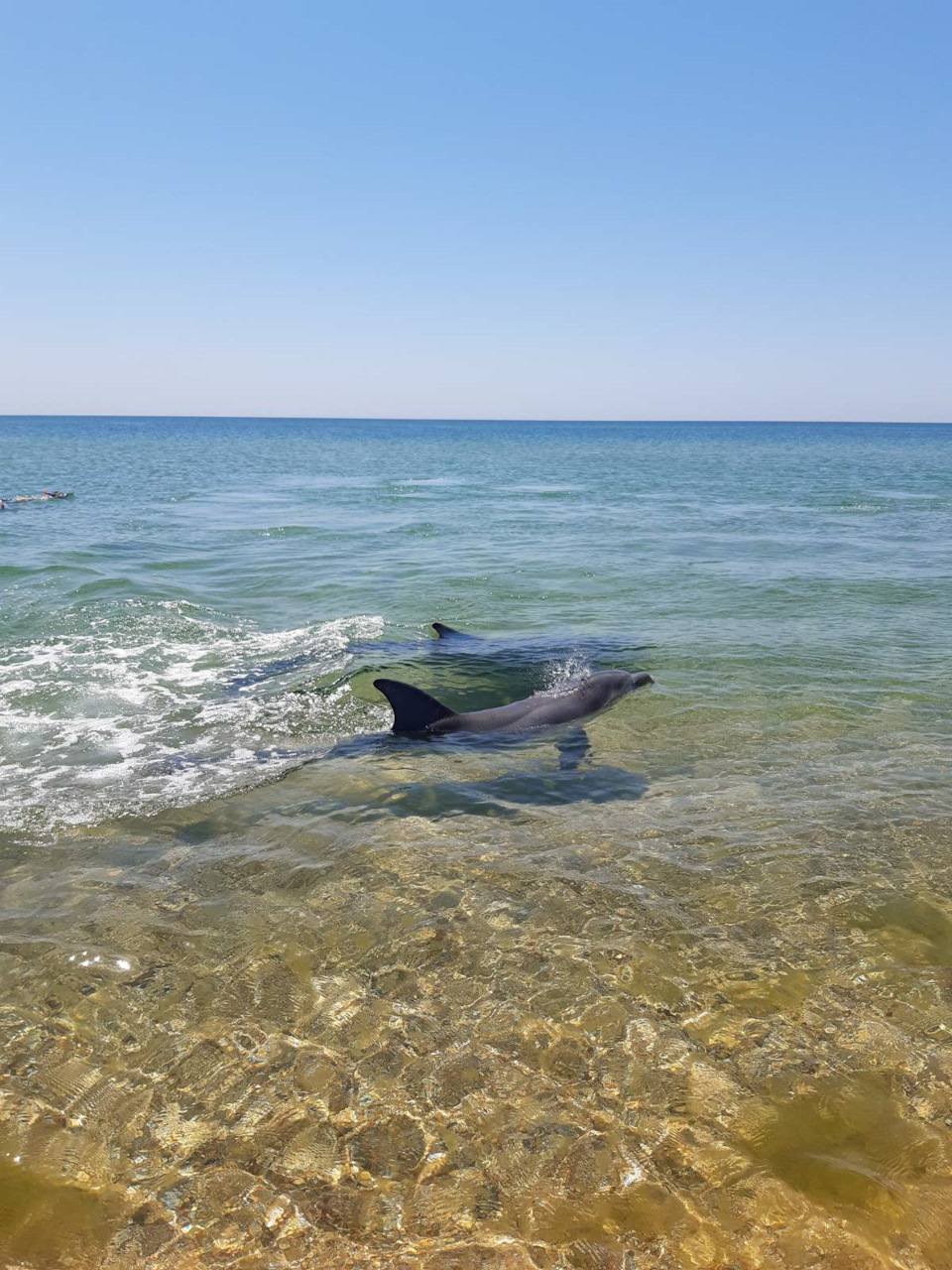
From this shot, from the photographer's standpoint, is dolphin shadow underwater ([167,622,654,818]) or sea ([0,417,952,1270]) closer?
sea ([0,417,952,1270])

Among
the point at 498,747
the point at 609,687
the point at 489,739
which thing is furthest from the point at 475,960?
the point at 609,687

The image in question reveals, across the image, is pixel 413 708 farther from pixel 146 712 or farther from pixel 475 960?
pixel 475 960

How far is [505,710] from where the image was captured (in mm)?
11258

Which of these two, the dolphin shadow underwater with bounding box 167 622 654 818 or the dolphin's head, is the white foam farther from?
the dolphin's head

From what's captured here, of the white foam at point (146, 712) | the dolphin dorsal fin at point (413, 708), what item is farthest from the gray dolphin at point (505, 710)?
the white foam at point (146, 712)

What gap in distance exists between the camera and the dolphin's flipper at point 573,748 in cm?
977

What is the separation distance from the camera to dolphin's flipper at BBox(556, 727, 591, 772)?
9766mm

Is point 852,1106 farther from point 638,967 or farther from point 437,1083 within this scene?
point 437,1083

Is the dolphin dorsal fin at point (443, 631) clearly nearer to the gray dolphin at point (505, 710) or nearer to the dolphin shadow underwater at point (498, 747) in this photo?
the gray dolphin at point (505, 710)

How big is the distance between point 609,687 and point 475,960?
676 cm

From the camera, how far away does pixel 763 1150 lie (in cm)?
417

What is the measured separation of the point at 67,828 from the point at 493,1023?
506cm

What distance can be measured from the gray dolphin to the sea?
1.20ft

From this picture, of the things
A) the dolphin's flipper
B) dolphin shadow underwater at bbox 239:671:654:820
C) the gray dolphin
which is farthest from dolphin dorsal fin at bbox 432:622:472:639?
the dolphin's flipper
